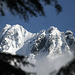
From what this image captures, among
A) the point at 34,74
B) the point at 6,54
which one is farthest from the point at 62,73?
the point at 6,54

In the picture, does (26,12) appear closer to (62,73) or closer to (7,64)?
(7,64)

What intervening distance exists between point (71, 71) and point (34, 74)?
672 millimetres

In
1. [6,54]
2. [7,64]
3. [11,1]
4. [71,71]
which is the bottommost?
[71,71]

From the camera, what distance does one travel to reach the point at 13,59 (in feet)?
11.5

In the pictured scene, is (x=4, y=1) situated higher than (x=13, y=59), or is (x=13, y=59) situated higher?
(x=4, y=1)

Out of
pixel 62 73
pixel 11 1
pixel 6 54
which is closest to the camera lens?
pixel 11 1

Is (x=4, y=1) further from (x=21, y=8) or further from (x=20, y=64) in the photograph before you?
(x=20, y=64)

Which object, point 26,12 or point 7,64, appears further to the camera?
point 26,12

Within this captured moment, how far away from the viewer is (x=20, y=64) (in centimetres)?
348

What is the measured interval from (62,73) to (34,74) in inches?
20.1

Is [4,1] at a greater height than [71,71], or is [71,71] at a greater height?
[4,1]

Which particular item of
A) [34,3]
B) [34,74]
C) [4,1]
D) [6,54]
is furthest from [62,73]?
[4,1]

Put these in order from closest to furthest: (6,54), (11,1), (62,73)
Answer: (11,1) → (62,73) → (6,54)

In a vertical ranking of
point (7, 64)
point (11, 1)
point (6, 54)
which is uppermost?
point (11, 1)
